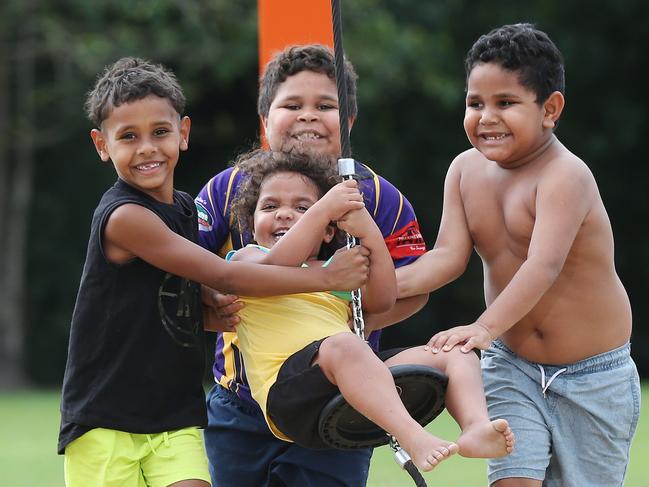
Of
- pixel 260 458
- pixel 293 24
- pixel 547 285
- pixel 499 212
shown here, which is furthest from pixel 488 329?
pixel 293 24

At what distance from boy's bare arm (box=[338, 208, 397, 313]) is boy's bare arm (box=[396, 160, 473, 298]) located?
0.24m

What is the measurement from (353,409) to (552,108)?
1224mm

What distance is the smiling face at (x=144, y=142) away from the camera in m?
3.74

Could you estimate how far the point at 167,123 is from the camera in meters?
3.79

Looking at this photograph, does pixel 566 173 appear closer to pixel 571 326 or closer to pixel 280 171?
pixel 571 326

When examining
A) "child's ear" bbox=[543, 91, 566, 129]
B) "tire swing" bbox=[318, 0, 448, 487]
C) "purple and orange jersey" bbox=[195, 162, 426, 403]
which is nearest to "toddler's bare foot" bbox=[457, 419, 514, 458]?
"tire swing" bbox=[318, 0, 448, 487]

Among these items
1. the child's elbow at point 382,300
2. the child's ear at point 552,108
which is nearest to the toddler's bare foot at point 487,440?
the child's elbow at point 382,300

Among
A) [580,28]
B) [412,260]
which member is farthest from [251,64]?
[412,260]

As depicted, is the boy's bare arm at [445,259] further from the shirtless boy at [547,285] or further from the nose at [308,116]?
the nose at [308,116]

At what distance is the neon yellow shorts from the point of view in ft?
12.1

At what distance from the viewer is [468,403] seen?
3443 millimetres

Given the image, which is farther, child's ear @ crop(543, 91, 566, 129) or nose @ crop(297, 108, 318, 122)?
nose @ crop(297, 108, 318, 122)

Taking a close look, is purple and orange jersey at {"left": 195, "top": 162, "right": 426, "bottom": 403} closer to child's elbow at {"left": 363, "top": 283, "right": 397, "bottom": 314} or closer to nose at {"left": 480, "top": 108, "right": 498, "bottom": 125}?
child's elbow at {"left": 363, "top": 283, "right": 397, "bottom": 314}

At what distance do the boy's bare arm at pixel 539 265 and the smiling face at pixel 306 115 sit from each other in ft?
2.61
